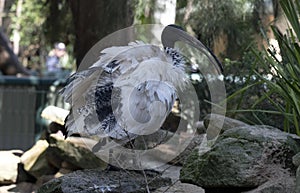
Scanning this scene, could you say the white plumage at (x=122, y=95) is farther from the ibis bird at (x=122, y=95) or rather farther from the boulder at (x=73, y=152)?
the boulder at (x=73, y=152)

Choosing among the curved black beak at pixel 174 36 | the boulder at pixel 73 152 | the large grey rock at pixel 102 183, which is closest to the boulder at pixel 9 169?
the boulder at pixel 73 152

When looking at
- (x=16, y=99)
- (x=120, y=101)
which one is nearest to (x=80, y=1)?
(x=16, y=99)

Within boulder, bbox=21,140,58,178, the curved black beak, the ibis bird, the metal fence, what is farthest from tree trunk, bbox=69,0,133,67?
the ibis bird

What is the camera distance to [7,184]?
636 cm

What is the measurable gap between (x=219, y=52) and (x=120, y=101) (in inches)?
127

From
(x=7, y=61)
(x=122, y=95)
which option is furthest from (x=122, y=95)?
(x=7, y=61)

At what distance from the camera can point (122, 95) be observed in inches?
142

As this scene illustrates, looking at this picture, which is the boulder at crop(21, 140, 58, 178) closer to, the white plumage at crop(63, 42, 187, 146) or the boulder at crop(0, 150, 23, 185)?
the boulder at crop(0, 150, 23, 185)

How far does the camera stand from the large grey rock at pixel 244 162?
318 cm

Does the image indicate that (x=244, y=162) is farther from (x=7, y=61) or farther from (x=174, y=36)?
(x=7, y=61)

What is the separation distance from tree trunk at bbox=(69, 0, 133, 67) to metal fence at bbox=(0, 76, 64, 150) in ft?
6.29

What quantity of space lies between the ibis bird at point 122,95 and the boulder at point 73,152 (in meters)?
1.88

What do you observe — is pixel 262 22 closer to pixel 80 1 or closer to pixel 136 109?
pixel 80 1

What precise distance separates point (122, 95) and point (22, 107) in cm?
535
